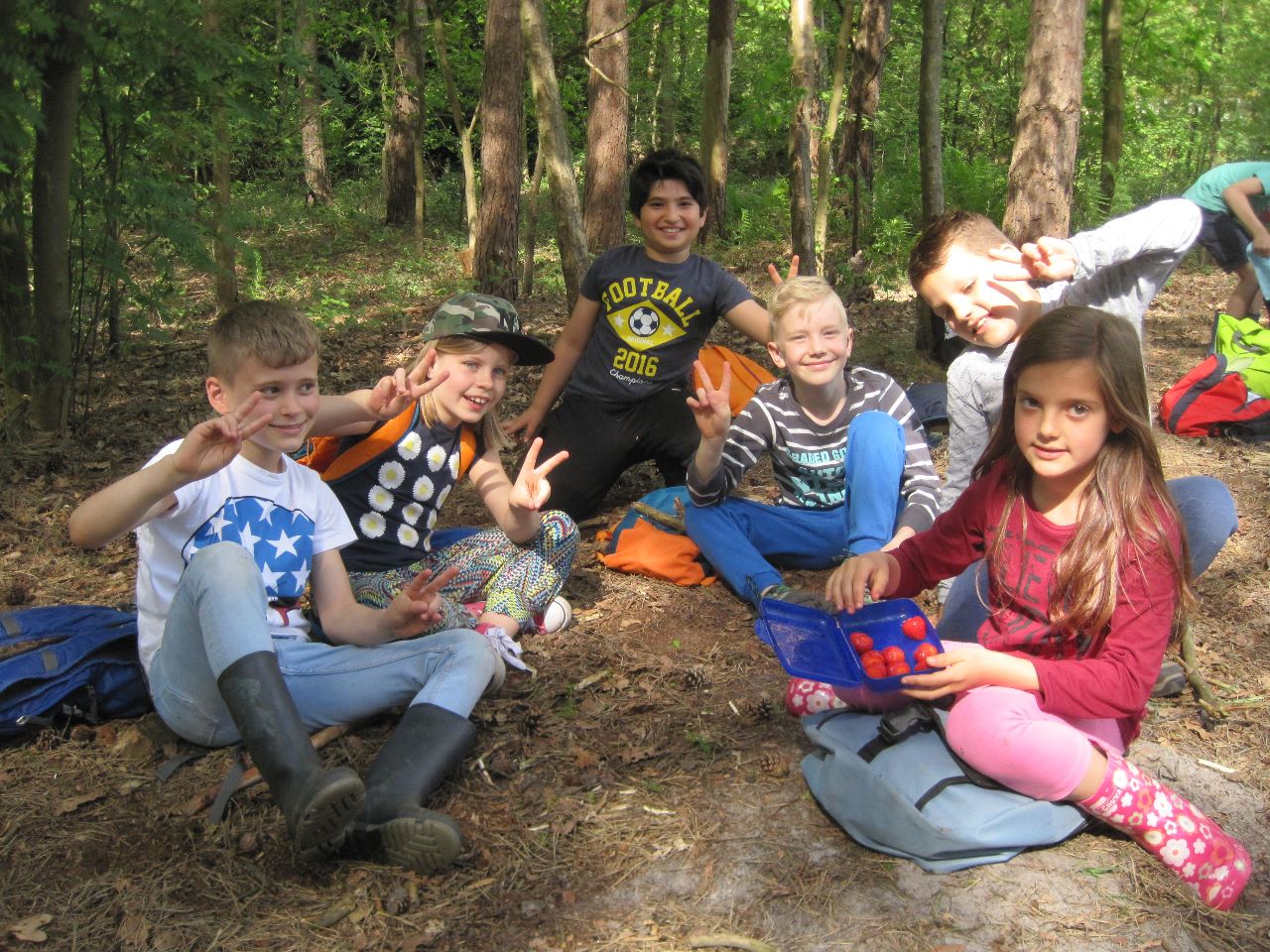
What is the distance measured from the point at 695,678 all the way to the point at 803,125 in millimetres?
4376

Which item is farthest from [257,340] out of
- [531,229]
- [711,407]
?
[531,229]

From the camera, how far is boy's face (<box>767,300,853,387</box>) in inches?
150

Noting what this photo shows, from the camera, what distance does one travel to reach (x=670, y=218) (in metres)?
4.82

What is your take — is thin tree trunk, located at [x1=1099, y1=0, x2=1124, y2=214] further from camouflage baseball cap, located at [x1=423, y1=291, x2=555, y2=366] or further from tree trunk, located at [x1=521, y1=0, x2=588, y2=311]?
camouflage baseball cap, located at [x1=423, y1=291, x2=555, y2=366]

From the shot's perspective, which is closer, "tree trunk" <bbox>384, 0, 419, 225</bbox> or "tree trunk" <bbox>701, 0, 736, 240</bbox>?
"tree trunk" <bbox>701, 0, 736, 240</bbox>

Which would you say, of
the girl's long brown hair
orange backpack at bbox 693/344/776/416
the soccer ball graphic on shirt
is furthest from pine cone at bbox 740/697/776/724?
the soccer ball graphic on shirt

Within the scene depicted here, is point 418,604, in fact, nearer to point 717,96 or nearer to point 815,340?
point 815,340

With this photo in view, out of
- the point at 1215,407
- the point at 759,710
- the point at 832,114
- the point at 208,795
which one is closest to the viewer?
the point at 208,795

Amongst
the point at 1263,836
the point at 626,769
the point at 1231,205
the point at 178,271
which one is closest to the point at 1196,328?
the point at 1231,205

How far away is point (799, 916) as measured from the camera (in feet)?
7.38

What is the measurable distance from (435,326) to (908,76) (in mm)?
19170

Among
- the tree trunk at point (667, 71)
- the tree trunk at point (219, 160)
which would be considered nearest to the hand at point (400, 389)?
the tree trunk at point (219, 160)

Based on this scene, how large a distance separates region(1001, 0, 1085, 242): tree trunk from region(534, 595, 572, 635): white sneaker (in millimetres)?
3094

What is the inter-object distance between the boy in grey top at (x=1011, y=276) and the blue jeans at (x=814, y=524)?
1.14 ft
